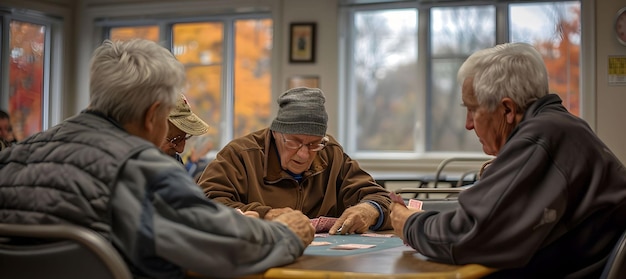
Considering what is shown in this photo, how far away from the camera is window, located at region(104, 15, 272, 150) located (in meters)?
8.18

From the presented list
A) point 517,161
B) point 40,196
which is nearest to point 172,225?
point 40,196

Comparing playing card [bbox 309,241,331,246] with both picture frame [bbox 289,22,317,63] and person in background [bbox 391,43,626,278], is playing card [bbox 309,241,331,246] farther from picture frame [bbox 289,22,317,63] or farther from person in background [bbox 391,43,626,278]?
picture frame [bbox 289,22,317,63]

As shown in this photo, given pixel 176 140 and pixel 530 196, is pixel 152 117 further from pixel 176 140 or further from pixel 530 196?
pixel 176 140

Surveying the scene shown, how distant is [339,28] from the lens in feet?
25.1

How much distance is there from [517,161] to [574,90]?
224 inches

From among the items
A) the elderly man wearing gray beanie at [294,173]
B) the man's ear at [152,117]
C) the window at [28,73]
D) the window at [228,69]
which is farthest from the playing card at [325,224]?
the window at [28,73]

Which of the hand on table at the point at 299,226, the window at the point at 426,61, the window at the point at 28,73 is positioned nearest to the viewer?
the hand on table at the point at 299,226

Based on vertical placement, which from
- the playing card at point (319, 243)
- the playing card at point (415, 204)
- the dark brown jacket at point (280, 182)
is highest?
the dark brown jacket at point (280, 182)

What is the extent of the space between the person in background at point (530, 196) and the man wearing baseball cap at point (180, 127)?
129 cm

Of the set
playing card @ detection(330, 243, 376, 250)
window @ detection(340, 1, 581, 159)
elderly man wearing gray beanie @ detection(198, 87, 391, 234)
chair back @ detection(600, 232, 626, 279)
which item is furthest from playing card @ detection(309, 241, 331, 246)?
window @ detection(340, 1, 581, 159)

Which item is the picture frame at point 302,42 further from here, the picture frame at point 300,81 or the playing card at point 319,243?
the playing card at point 319,243

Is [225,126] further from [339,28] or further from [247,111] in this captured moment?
[339,28]

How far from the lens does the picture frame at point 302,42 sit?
302 inches

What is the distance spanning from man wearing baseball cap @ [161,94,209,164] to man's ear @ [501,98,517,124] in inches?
55.8
